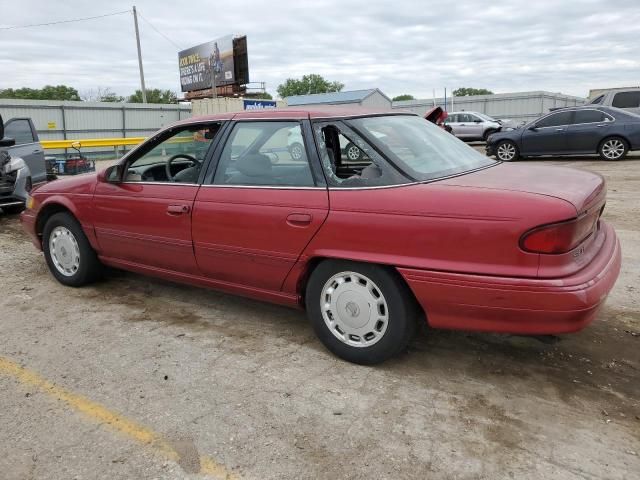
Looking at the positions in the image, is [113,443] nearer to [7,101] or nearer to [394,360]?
[394,360]

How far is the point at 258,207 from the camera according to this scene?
3451 millimetres

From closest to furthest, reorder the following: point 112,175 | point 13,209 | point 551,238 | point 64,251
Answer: point 551,238
point 112,175
point 64,251
point 13,209

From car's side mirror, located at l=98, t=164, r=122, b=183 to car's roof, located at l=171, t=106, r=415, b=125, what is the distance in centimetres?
79

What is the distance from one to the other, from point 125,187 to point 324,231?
6.39 feet

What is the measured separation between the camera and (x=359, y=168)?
374 centimetres

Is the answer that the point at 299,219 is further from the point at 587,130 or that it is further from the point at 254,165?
the point at 587,130

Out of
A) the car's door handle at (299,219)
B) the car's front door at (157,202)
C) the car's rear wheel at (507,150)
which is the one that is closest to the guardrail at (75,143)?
→ the car's rear wheel at (507,150)

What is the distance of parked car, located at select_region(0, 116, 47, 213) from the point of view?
26.6ft

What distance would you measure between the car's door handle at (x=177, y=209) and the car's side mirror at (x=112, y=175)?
70 cm

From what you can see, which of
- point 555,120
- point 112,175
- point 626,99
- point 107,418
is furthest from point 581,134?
point 107,418

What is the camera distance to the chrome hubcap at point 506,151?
48.2ft

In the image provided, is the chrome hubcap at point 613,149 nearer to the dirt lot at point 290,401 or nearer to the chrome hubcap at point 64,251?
the dirt lot at point 290,401

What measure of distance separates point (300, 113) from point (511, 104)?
33.5 meters

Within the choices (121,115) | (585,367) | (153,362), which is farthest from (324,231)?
(121,115)
